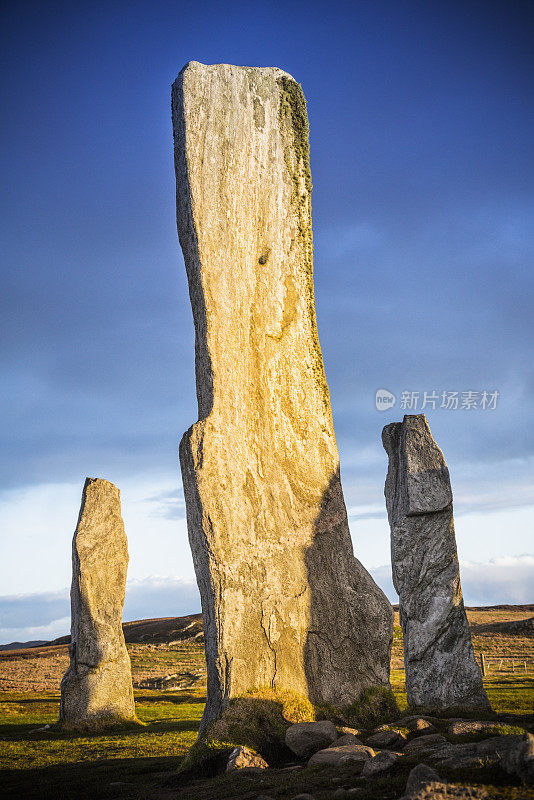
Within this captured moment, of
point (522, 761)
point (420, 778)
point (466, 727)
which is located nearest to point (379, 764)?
point (420, 778)

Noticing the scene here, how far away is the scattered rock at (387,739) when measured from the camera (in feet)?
29.1

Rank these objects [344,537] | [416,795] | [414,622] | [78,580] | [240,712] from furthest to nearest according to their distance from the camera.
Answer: [78,580] → [414,622] → [344,537] → [240,712] → [416,795]

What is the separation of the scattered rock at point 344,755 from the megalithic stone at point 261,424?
1964mm

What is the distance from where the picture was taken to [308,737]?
9.15m

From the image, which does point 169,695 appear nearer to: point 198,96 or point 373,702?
point 373,702

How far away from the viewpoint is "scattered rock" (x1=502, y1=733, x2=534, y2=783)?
579cm

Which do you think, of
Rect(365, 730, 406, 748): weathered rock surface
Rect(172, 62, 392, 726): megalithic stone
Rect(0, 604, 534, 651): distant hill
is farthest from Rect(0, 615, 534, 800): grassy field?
Rect(0, 604, 534, 651): distant hill

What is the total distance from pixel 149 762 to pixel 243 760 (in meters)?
3.55

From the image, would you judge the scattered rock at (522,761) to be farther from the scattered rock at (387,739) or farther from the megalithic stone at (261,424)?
the megalithic stone at (261,424)

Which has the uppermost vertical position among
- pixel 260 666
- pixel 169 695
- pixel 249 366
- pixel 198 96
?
pixel 198 96

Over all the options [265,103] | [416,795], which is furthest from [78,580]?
[416,795]

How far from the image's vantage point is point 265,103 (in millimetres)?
12992

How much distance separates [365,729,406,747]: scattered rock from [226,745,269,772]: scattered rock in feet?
4.62

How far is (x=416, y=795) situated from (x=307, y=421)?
7046mm
